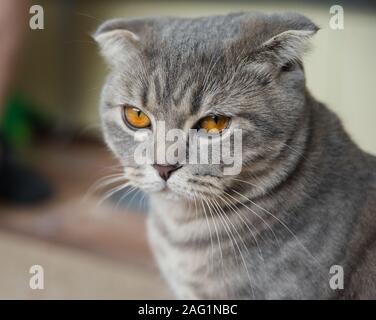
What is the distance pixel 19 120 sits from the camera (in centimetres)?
247

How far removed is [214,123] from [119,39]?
22cm

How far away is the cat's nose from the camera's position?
2.89 feet

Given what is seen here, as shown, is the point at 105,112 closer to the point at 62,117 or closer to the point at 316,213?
the point at 316,213

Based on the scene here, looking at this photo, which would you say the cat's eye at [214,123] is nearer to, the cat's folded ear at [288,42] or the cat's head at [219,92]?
the cat's head at [219,92]

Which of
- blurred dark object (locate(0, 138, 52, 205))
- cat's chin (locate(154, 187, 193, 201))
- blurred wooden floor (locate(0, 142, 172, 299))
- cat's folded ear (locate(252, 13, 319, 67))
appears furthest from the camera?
blurred dark object (locate(0, 138, 52, 205))

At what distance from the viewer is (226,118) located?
0.90 m

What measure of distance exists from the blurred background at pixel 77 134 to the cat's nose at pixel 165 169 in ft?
0.50

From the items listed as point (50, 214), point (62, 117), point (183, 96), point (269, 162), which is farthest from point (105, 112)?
point (62, 117)

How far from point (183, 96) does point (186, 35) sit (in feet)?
0.38

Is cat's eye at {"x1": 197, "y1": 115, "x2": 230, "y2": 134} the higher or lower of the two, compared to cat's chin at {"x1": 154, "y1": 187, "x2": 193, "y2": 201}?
higher

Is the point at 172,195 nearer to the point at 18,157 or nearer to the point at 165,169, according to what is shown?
the point at 165,169

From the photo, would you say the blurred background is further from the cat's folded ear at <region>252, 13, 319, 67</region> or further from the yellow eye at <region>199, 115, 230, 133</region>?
the yellow eye at <region>199, 115, 230, 133</region>

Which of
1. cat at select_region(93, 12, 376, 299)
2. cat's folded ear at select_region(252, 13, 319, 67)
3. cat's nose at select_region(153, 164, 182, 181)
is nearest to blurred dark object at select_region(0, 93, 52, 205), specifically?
cat at select_region(93, 12, 376, 299)

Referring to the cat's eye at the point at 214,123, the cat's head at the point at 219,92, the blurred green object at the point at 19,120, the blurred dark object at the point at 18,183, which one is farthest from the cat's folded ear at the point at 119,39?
the blurred green object at the point at 19,120
